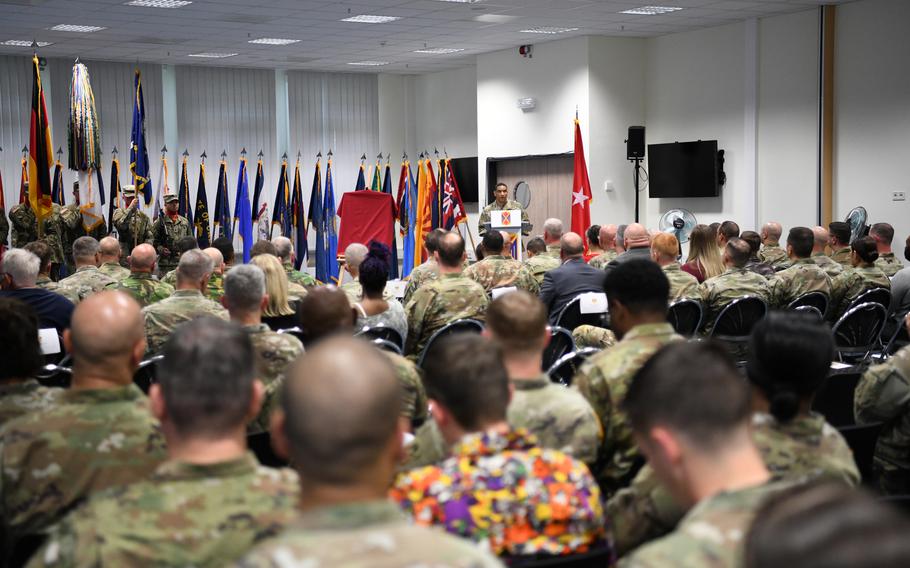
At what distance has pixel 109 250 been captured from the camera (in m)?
7.55

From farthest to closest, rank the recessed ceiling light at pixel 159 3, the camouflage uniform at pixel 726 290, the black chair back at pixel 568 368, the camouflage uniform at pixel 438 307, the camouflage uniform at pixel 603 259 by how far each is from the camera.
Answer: the recessed ceiling light at pixel 159 3, the camouflage uniform at pixel 603 259, the camouflage uniform at pixel 726 290, the camouflage uniform at pixel 438 307, the black chair back at pixel 568 368

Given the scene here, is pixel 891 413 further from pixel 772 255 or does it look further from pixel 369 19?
pixel 369 19

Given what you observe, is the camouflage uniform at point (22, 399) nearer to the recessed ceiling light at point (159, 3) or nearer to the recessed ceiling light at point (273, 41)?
the recessed ceiling light at point (159, 3)

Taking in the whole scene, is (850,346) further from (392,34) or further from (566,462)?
(392,34)

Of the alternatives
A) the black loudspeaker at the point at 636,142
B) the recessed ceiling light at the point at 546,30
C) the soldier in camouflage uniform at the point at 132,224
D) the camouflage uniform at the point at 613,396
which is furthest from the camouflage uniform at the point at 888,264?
the soldier in camouflage uniform at the point at 132,224

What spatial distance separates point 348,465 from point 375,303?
3.72 metres

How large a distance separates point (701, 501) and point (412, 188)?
1241 cm

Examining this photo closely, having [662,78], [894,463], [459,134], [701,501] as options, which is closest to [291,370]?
[701,501]

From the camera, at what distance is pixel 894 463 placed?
3.31 meters

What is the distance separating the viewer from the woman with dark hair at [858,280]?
22.8 feet

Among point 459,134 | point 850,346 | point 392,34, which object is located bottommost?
point 850,346

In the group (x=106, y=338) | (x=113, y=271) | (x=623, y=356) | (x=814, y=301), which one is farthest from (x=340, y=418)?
(x=113, y=271)

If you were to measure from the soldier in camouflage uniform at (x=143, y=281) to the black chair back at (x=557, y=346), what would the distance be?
8.60 ft

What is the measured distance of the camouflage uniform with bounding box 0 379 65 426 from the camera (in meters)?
2.75
